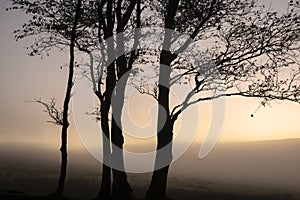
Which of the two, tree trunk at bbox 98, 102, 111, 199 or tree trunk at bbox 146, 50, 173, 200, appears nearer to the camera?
tree trunk at bbox 146, 50, 173, 200

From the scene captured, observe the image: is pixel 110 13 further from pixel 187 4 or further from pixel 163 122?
pixel 163 122

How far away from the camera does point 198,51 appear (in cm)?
3030

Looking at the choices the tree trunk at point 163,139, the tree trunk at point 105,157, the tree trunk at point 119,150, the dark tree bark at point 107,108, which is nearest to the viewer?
the tree trunk at point 163,139

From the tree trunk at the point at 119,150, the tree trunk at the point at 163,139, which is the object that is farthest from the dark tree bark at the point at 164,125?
the tree trunk at the point at 119,150

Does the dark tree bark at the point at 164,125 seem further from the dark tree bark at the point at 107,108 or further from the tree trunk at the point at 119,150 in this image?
the dark tree bark at the point at 107,108

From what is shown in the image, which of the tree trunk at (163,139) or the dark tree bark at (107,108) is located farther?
A: the dark tree bark at (107,108)

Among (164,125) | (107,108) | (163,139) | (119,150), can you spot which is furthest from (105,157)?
(164,125)

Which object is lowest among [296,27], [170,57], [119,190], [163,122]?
[119,190]

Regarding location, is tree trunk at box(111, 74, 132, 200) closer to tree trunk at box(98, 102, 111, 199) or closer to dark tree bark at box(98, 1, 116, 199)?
dark tree bark at box(98, 1, 116, 199)

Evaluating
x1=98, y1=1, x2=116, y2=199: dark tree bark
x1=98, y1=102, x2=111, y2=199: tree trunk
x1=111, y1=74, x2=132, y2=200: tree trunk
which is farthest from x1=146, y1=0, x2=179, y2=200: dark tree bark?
x1=98, y1=102, x2=111, y2=199: tree trunk

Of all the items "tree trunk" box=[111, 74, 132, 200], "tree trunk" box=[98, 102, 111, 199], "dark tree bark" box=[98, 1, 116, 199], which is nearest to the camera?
"tree trunk" box=[111, 74, 132, 200]

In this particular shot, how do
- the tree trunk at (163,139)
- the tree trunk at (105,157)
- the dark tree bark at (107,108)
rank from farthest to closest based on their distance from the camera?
1. the tree trunk at (105,157)
2. the dark tree bark at (107,108)
3. the tree trunk at (163,139)

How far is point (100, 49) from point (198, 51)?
742 centimetres

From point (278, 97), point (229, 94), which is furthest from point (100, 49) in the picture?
point (278, 97)
